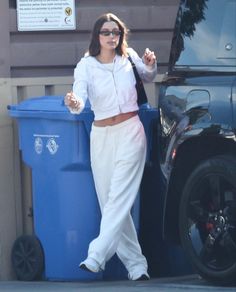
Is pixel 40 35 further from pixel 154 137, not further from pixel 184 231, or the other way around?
pixel 184 231

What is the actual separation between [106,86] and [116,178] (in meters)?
0.63

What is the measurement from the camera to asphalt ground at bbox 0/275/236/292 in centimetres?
612

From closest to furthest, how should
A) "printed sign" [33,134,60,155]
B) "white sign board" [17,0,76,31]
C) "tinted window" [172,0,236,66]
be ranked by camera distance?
"tinted window" [172,0,236,66], "printed sign" [33,134,60,155], "white sign board" [17,0,76,31]

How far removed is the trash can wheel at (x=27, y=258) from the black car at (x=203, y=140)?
1203 mm

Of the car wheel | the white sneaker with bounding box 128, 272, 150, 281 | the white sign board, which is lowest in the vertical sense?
the white sneaker with bounding box 128, 272, 150, 281

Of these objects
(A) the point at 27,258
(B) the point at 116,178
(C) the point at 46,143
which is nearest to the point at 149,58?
(B) the point at 116,178

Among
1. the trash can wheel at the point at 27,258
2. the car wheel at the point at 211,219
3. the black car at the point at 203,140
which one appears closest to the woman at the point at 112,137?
the black car at the point at 203,140

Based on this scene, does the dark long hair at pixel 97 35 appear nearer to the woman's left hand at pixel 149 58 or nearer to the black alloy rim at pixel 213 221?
the woman's left hand at pixel 149 58

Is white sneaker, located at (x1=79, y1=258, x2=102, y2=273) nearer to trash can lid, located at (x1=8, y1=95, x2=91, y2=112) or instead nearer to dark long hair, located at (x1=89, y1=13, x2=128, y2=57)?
trash can lid, located at (x1=8, y1=95, x2=91, y2=112)

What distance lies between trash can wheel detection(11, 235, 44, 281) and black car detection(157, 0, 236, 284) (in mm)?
1203

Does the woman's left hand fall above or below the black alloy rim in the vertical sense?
above

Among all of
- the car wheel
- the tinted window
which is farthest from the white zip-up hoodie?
the car wheel

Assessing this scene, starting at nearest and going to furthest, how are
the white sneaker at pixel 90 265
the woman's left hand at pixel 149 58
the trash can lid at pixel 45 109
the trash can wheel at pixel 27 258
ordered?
1. the white sneaker at pixel 90 265
2. the woman's left hand at pixel 149 58
3. the trash can lid at pixel 45 109
4. the trash can wheel at pixel 27 258

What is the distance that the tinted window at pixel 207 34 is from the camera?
19.7ft
